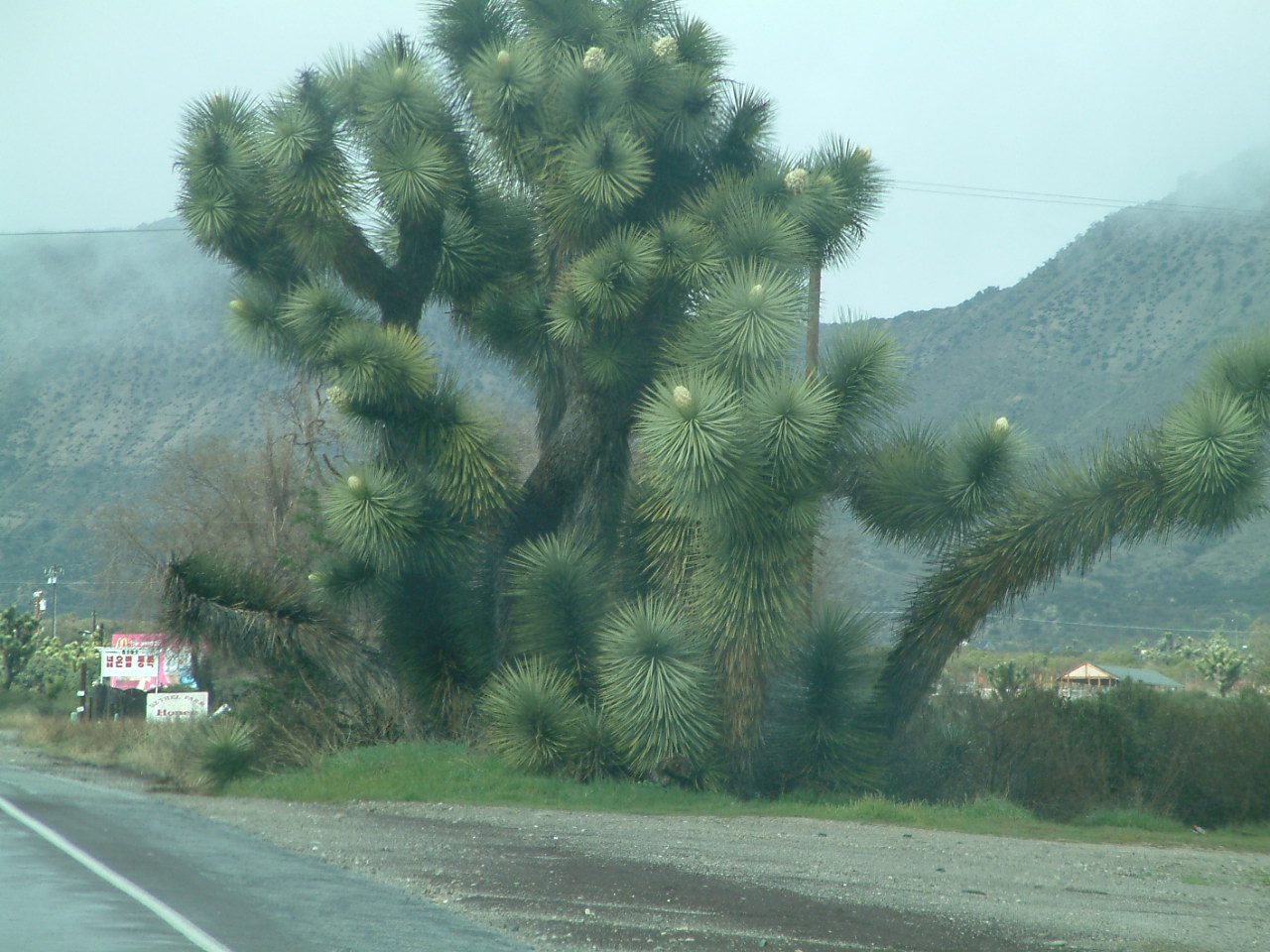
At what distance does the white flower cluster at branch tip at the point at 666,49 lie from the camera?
1551 centimetres

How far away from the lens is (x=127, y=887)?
24.9ft

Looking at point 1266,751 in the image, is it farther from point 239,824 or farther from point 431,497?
point 239,824

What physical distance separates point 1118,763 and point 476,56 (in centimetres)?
1235

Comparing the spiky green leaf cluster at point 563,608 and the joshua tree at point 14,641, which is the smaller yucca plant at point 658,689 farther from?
the joshua tree at point 14,641

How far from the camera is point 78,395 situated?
6025 centimetres

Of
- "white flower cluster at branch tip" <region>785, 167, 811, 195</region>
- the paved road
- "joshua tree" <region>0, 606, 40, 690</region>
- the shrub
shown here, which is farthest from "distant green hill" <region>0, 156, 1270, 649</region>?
the paved road

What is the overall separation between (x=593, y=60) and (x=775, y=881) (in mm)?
10180

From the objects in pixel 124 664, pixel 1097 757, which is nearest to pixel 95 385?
pixel 124 664

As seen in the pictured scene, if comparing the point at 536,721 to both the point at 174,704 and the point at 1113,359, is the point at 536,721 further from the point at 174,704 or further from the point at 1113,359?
the point at 1113,359

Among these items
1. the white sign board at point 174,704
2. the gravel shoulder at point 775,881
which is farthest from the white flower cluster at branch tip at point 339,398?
the white sign board at point 174,704

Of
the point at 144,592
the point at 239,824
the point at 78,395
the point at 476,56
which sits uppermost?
the point at 78,395

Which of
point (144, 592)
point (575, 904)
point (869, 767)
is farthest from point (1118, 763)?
point (144, 592)

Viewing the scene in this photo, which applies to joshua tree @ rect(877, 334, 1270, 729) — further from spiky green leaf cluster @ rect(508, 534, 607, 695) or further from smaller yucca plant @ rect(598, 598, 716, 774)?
spiky green leaf cluster @ rect(508, 534, 607, 695)

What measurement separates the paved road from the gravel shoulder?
460 mm
